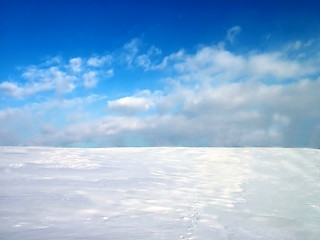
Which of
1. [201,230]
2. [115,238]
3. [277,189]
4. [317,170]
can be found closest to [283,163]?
[317,170]

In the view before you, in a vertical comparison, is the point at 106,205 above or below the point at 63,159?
below

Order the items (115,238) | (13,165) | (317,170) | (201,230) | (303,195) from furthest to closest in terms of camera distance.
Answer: (317,170) < (13,165) < (303,195) < (201,230) < (115,238)

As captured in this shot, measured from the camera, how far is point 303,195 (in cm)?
1195

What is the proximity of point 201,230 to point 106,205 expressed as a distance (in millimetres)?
3577

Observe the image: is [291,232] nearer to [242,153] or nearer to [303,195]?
[303,195]

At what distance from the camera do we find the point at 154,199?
1006 cm

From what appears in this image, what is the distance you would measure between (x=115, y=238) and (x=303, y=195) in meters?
9.85

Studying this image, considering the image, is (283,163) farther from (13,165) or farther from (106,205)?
(13,165)

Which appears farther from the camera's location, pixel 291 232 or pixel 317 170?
pixel 317 170

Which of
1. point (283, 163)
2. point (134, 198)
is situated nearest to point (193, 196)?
point (134, 198)

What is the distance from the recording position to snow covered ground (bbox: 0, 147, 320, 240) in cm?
668

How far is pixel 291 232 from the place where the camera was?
7344mm

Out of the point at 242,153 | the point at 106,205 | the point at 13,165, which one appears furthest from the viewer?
the point at 242,153

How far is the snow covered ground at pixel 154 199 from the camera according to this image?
6684 millimetres
